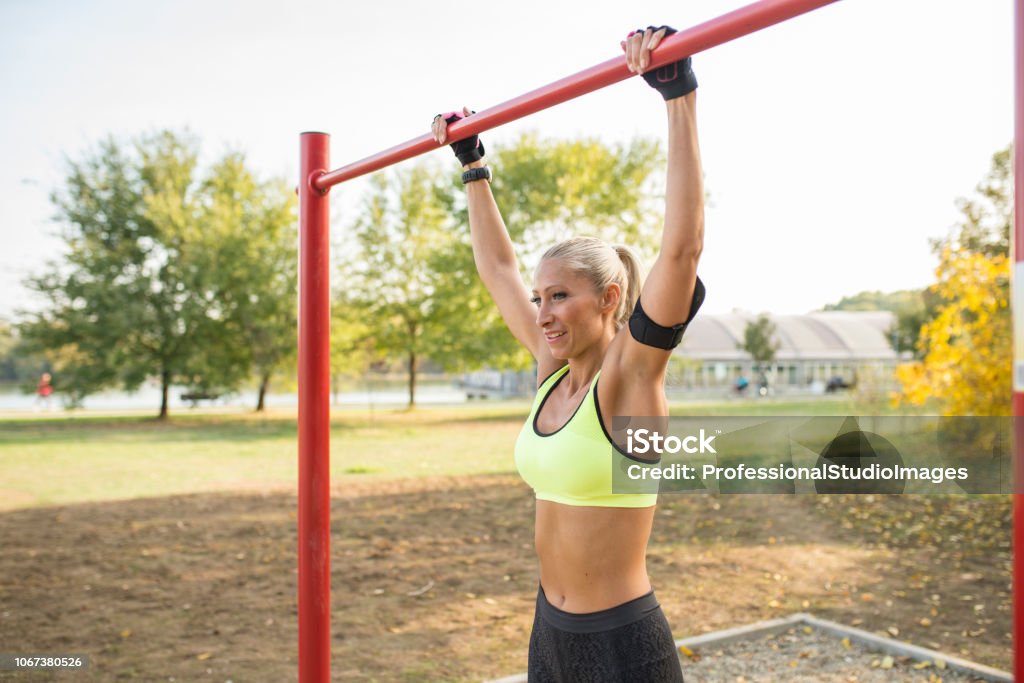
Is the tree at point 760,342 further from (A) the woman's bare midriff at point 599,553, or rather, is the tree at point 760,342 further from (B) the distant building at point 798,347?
(A) the woman's bare midriff at point 599,553

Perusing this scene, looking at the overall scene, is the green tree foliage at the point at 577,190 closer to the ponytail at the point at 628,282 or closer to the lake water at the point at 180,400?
the lake water at the point at 180,400

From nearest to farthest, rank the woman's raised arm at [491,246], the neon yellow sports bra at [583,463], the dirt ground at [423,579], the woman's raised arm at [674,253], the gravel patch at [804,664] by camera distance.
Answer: the woman's raised arm at [674,253]
the neon yellow sports bra at [583,463]
the woman's raised arm at [491,246]
the gravel patch at [804,664]
the dirt ground at [423,579]

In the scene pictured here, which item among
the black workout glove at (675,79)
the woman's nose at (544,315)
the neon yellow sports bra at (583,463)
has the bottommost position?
the neon yellow sports bra at (583,463)

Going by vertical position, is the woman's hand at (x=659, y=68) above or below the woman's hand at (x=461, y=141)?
below

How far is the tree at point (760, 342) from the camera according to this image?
43.5m

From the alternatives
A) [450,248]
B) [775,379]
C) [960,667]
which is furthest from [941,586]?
[775,379]

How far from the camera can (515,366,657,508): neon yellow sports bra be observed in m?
1.61

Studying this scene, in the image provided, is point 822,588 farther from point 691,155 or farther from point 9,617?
point 9,617

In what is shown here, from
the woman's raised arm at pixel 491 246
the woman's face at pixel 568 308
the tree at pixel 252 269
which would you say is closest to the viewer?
the woman's face at pixel 568 308

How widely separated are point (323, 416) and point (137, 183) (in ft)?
72.5

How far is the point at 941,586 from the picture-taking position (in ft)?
17.2

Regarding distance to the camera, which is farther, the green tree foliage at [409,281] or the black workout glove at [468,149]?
the green tree foliage at [409,281]

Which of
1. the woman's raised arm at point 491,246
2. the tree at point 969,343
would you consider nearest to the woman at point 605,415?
the woman's raised arm at point 491,246

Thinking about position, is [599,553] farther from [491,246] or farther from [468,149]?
[468,149]
